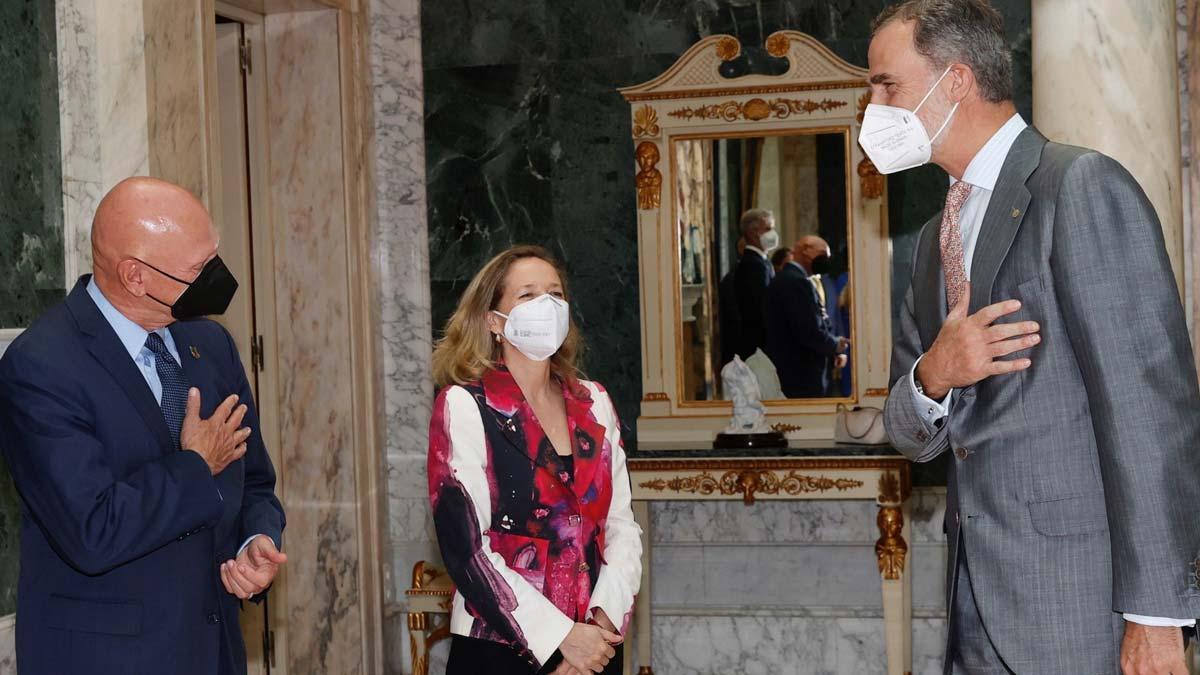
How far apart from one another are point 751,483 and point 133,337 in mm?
3021

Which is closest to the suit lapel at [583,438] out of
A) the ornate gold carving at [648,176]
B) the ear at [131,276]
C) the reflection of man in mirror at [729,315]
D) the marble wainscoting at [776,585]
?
the ear at [131,276]

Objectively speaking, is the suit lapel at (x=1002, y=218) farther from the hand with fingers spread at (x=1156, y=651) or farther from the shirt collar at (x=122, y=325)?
the shirt collar at (x=122, y=325)

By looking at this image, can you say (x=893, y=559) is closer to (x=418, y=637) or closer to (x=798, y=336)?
(x=798, y=336)

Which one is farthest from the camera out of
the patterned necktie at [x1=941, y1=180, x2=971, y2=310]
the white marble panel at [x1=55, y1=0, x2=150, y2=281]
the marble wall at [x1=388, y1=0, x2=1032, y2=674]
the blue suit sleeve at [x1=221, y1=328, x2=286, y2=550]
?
the marble wall at [x1=388, y1=0, x2=1032, y2=674]

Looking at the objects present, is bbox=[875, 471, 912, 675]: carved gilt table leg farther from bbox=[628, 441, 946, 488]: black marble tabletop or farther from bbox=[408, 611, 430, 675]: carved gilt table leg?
bbox=[408, 611, 430, 675]: carved gilt table leg

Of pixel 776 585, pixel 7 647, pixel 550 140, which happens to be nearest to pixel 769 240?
pixel 550 140

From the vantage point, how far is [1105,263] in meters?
2.11

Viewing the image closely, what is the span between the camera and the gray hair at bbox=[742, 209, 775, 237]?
5.68m

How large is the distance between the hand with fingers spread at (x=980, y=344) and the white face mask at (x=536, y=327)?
3.68 ft

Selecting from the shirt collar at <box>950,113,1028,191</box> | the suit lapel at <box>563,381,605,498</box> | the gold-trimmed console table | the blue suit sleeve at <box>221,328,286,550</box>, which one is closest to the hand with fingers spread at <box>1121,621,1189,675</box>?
the shirt collar at <box>950,113,1028,191</box>

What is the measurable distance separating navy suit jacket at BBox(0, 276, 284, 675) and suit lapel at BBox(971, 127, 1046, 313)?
151cm

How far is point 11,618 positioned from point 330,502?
7.57 ft

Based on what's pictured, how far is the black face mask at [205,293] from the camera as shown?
8.82ft

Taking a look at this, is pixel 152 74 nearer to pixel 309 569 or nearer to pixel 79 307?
pixel 79 307
